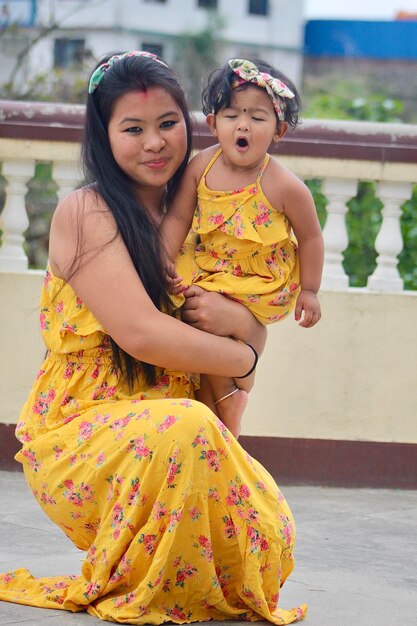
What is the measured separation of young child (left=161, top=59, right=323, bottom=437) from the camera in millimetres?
3541

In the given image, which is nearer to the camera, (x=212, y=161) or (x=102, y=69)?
(x=102, y=69)

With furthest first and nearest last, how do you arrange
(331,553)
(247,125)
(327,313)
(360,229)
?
(360,229), (327,313), (331,553), (247,125)

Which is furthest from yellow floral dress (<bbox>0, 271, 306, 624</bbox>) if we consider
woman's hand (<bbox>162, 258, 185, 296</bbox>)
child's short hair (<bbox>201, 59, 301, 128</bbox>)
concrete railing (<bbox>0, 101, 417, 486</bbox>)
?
concrete railing (<bbox>0, 101, 417, 486</bbox>)

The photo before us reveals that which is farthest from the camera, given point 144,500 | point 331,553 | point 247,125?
point 331,553

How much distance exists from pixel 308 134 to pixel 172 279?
1992 mm

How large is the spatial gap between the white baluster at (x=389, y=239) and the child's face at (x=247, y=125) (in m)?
1.78

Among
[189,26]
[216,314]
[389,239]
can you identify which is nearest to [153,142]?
[216,314]

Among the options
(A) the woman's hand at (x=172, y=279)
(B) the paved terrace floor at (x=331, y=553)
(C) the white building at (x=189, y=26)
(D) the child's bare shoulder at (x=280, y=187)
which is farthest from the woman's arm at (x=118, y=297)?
(C) the white building at (x=189, y=26)

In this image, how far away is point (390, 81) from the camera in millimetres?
37906

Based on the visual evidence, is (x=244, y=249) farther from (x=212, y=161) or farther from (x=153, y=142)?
(x=153, y=142)

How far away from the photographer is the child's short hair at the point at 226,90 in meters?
3.54

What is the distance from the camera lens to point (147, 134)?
3.42 metres

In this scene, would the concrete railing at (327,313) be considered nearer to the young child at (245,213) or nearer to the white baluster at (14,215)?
the white baluster at (14,215)

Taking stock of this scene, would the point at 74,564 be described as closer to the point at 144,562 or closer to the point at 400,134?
the point at 144,562
